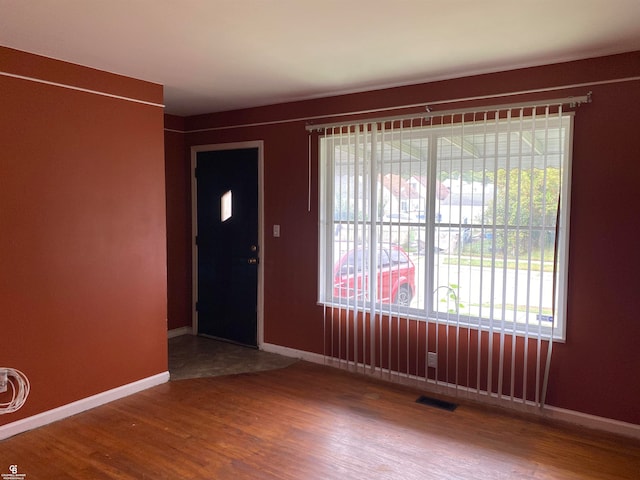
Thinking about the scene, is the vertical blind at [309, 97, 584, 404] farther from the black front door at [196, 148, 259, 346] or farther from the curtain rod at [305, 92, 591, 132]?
the black front door at [196, 148, 259, 346]

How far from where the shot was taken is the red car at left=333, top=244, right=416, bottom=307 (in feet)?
11.9

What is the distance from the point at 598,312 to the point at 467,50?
71.5 inches

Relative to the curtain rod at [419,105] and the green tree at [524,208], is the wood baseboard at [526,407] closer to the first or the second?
the green tree at [524,208]

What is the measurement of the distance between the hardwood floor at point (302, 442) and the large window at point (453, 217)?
0.70m

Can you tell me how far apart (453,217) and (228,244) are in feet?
7.80

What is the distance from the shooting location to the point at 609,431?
294 cm

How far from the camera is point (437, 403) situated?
133 inches

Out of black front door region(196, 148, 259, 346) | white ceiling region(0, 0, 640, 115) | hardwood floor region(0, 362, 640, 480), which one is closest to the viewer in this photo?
white ceiling region(0, 0, 640, 115)

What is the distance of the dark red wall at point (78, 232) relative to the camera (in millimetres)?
2824

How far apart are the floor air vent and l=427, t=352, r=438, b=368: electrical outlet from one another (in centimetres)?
24

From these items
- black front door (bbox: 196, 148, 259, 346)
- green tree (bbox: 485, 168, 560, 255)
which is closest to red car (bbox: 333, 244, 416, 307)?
green tree (bbox: 485, 168, 560, 255)

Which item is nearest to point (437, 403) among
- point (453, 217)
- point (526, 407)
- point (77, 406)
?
point (526, 407)

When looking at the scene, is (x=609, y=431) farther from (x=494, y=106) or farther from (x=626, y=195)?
(x=494, y=106)

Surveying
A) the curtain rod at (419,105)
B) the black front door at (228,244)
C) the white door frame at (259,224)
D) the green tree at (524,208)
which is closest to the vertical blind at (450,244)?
the green tree at (524,208)
